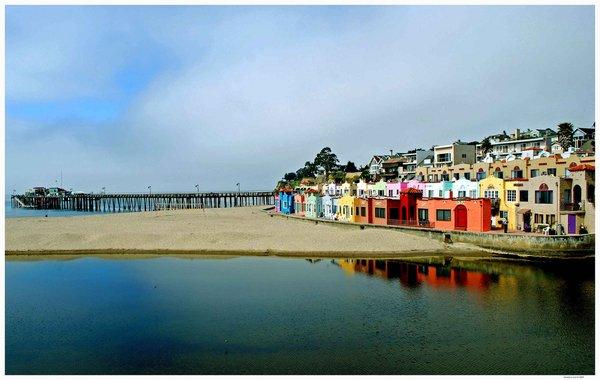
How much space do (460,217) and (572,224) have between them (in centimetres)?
964

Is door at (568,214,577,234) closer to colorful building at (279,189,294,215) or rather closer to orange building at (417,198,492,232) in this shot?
orange building at (417,198,492,232)

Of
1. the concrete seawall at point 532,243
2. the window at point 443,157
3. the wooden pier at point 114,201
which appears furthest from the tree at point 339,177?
the concrete seawall at point 532,243

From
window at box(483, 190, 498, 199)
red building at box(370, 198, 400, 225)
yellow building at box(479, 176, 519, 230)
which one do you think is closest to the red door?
yellow building at box(479, 176, 519, 230)

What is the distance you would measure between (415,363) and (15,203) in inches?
7325

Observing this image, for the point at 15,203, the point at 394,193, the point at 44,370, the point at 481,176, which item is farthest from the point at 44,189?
the point at 44,370

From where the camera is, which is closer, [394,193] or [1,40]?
[1,40]

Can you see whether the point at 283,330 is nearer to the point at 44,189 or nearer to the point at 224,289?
the point at 224,289

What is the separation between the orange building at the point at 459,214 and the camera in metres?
45.4

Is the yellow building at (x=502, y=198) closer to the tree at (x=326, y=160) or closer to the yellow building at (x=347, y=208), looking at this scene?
the yellow building at (x=347, y=208)

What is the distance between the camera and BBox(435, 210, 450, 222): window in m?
47.7

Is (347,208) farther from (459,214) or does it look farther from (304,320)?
(304,320)

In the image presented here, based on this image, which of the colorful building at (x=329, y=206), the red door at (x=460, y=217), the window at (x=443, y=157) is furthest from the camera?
the window at (x=443, y=157)

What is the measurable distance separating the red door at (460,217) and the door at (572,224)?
353 inches

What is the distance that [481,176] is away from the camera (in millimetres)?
55906
